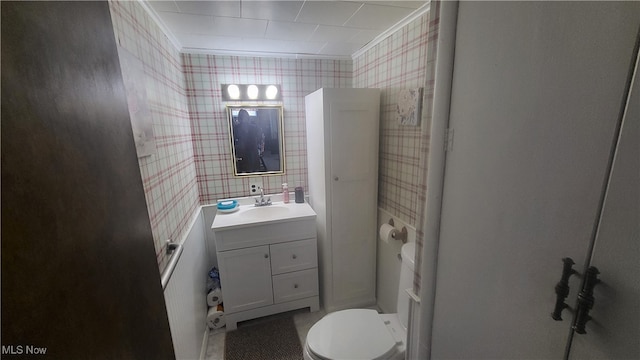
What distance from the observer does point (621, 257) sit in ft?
1.39

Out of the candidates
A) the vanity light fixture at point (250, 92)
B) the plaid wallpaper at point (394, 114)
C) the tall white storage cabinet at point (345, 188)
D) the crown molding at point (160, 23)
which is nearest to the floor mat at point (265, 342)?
the tall white storage cabinet at point (345, 188)

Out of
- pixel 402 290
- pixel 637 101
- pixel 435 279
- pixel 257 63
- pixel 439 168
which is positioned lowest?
pixel 402 290

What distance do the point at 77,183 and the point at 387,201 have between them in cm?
176

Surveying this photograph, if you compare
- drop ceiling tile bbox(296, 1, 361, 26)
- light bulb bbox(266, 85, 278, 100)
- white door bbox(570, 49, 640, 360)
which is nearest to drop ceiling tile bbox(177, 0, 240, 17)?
drop ceiling tile bbox(296, 1, 361, 26)

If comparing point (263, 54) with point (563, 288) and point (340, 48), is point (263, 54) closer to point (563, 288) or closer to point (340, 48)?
point (340, 48)

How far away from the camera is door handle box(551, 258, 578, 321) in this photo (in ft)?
1.61

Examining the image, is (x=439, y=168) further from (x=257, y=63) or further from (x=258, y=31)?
(x=257, y=63)

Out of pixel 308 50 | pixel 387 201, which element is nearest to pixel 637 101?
pixel 387 201

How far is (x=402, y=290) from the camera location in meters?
1.40

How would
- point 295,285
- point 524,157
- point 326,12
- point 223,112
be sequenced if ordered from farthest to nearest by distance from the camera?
1. point 223,112
2. point 295,285
3. point 326,12
4. point 524,157

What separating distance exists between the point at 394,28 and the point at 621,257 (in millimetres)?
1648

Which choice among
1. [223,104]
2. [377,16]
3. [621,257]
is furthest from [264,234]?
[621,257]

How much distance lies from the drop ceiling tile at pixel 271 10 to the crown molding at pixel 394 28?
670 mm

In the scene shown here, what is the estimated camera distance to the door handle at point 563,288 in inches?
19.4
